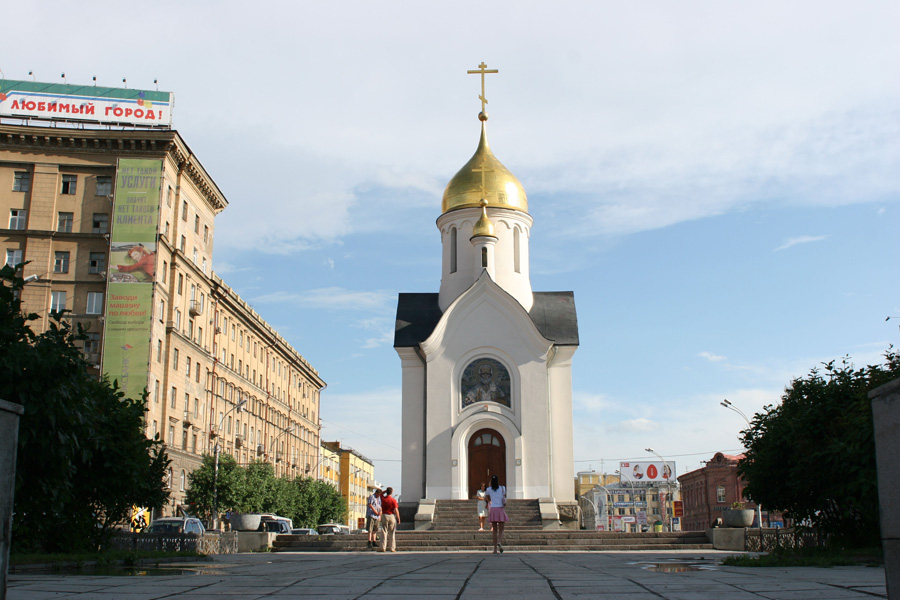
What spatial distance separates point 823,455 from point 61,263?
40.5 metres

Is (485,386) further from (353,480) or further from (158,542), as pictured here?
(353,480)

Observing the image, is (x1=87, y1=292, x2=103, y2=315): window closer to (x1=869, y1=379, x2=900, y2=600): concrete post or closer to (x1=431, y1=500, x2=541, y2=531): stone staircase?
(x1=431, y1=500, x2=541, y2=531): stone staircase

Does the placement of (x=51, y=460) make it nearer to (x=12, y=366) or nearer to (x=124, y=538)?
(x=12, y=366)

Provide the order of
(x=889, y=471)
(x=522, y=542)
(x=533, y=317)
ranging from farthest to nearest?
(x=533, y=317) → (x=522, y=542) → (x=889, y=471)

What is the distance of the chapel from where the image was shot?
1275 inches

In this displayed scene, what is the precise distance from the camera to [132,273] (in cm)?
4416

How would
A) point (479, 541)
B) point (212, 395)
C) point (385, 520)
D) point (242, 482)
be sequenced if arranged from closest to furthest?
point (385, 520)
point (479, 541)
point (242, 482)
point (212, 395)

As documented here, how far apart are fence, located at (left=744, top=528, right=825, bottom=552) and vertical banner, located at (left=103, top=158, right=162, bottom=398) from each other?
31.9 meters

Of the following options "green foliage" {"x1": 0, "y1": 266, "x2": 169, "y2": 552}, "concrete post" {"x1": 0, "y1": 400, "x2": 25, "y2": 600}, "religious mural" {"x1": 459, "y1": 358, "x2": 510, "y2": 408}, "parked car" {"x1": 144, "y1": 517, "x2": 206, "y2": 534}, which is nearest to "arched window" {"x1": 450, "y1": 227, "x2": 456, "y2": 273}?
"religious mural" {"x1": 459, "y1": 358, "x2": 510, "y2": 408}

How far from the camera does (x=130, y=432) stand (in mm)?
15969

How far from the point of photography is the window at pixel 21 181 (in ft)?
149

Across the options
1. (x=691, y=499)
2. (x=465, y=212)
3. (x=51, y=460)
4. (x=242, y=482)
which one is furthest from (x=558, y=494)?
(x=691, y=499)

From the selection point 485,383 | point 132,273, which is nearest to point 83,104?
point 132,273

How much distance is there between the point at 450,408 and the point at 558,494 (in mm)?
5257
